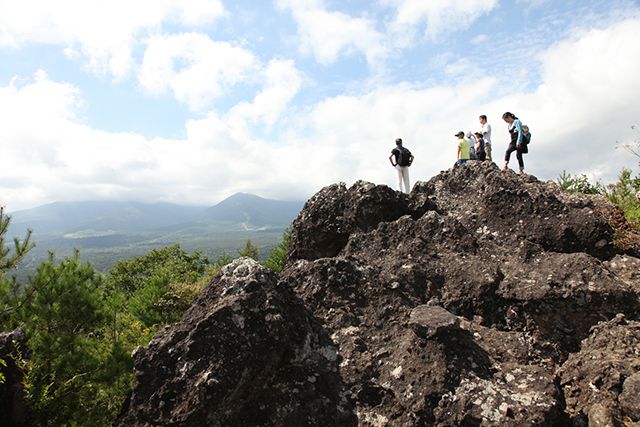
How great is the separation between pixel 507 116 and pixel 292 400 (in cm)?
1406

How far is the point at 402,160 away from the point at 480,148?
3.30 meters

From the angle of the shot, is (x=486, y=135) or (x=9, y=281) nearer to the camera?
(x=9, y=281)

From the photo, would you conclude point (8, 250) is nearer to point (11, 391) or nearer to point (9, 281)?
point (9, 281)

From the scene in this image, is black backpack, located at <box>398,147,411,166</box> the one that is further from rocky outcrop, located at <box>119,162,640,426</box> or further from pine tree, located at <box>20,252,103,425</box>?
pine tree, located at <box>20,252,103,425</box>

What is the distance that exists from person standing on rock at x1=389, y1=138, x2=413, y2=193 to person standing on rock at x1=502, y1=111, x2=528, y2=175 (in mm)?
3937

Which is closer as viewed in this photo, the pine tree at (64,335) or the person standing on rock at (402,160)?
the pine tree at (64,335)

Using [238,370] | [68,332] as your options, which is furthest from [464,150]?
[68,332]

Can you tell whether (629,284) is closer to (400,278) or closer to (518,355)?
(518,355)

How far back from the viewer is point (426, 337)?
7688mm

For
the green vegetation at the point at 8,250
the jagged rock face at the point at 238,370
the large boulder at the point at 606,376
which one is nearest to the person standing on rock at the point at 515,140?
the large boulder at the point at 606,376

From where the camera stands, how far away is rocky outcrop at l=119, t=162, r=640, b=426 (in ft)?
22.1

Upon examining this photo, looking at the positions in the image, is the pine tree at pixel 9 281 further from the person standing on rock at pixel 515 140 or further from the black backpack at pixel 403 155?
the person standing on rock at pixel 515 140

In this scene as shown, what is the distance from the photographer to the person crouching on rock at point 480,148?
17.3m

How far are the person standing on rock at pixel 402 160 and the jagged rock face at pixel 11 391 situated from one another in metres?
14.6
